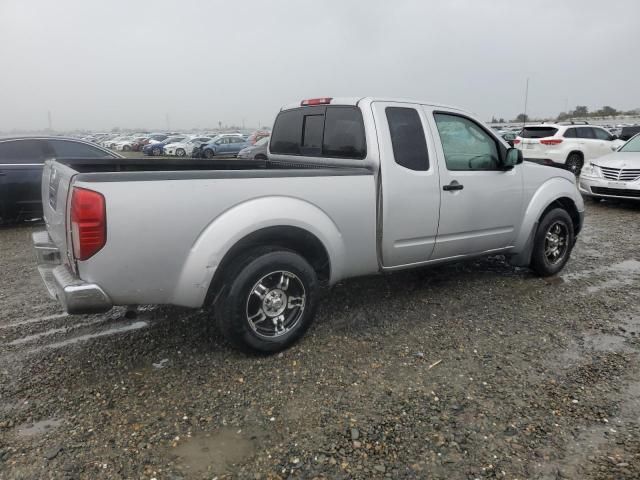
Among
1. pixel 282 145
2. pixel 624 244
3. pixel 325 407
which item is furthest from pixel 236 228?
pixel 624 244

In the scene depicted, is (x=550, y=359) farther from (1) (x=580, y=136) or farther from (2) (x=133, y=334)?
(1) (x=580, y=136)

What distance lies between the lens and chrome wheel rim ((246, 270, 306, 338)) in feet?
11.0

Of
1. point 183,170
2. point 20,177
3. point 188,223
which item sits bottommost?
point 20,177

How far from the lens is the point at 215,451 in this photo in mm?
2514

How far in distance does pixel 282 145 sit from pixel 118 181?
244 centimetres

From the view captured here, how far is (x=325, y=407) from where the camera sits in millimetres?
2893

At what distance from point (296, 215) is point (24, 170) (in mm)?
6484

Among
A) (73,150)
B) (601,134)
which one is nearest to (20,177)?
(73,150)

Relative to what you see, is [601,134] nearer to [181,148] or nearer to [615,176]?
[615,176]

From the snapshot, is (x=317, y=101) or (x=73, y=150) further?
(x=73, y=150)

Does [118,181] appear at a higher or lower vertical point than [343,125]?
lower

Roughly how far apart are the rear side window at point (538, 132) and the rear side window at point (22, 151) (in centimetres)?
1307

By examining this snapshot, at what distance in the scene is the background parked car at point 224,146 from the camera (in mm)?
28391

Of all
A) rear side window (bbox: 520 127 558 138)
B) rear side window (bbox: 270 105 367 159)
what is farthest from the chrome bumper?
rear side window (bbox: 520 127 558 138)
